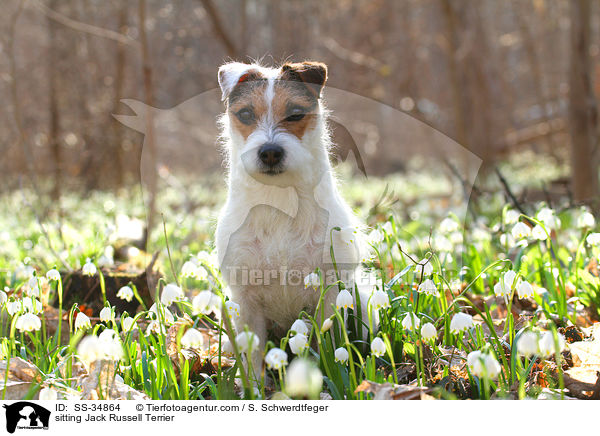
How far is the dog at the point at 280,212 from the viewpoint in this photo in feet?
10.2

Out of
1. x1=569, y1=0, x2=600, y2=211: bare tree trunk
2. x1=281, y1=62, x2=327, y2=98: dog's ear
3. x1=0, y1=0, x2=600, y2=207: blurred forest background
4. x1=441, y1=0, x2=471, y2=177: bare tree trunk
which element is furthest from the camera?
x1=441, y1=0, x2=471, y2=177: bare tree trunk

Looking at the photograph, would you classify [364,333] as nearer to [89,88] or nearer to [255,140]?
[255,140]

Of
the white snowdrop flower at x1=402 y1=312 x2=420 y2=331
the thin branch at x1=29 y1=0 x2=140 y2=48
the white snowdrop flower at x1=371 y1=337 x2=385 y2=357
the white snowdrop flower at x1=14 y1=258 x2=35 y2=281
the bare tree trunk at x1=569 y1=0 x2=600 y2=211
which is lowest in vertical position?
the white snowdrop flower at x1=371 y1=337 x2=385 y2=357

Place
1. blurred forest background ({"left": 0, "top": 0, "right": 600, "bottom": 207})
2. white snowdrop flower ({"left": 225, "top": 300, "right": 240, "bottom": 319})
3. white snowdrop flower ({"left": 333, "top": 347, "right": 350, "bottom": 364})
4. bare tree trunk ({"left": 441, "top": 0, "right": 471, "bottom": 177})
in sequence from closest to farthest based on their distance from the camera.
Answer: white snowdrop flower ({"left": 333, "top": 347, "right": 350, "bottom": 364}) < white snowdrop flower ({"left": 225, "top": 300, "right": 240, "bottom": 319}) < blurred forest background ({"left": 0, "top": 0, "right": 600, "bottom": 207}) < bare tree trunk ({"left": 441, "top": 0, "right": 471, "bottom": 177})

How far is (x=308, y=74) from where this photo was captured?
337cm

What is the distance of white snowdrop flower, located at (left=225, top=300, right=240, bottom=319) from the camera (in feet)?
8.70

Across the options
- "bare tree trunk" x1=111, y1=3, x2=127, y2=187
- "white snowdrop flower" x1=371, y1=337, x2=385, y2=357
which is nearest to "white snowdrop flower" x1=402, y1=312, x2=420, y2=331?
"white snowdrop flower" x1=371, y1=337, x2=385, y2=357

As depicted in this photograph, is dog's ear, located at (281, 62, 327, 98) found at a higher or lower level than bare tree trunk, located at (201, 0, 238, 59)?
lower

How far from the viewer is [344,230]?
321 cm

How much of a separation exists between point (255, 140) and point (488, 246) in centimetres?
335

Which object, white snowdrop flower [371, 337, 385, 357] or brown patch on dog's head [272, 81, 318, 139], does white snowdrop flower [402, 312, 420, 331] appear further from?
brown patch on dog's head [272, 81, 318, 139]
